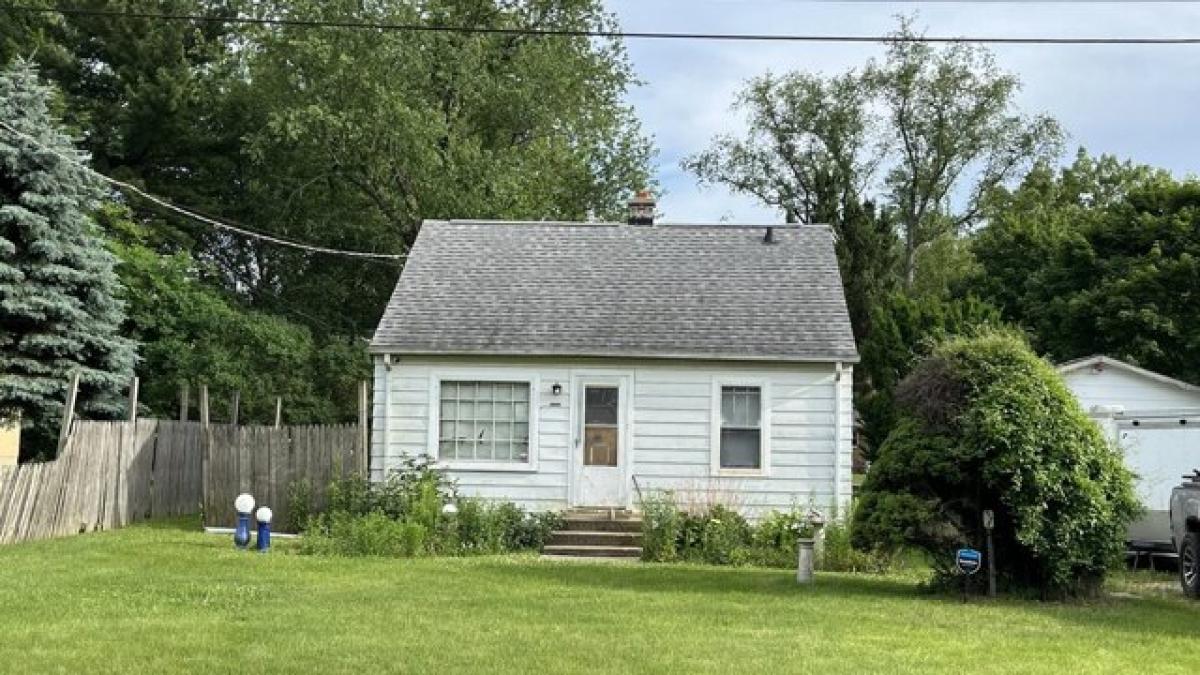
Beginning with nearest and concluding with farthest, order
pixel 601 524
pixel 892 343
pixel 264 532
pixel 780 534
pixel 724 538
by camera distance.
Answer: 1. pixel 264 532
2. pixel 724 538
3. pixel 780 534
4. pixel 601 524
5. pixel 892 343

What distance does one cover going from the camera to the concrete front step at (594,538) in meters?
16.8

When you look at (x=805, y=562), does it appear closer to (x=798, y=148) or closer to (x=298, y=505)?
(x=298, y=505)

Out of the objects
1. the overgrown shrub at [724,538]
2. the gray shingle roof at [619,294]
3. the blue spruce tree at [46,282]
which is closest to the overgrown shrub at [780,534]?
the overgrown shrub at [724,538]

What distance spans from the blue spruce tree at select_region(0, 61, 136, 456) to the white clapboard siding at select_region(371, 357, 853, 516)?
639cm

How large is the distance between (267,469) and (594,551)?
212 inches

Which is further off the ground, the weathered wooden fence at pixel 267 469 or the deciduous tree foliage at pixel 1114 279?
the deciduous tree foliage at pixel 1114 279

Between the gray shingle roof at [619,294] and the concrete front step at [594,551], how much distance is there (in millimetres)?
2831

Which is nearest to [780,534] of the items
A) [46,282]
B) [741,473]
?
[741,473]

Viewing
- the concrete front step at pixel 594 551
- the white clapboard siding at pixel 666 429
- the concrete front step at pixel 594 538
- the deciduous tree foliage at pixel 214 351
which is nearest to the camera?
the concrete front step at pixel 594 551

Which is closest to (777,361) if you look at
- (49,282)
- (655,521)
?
(655,521)

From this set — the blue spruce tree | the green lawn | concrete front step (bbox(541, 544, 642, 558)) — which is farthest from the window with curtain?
the blue spruce tree

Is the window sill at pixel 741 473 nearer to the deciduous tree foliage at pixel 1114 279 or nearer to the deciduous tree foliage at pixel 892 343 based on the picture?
the deciduous tree foliage at pixel 892 343

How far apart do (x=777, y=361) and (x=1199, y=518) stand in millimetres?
6065

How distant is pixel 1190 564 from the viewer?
13.8 m
